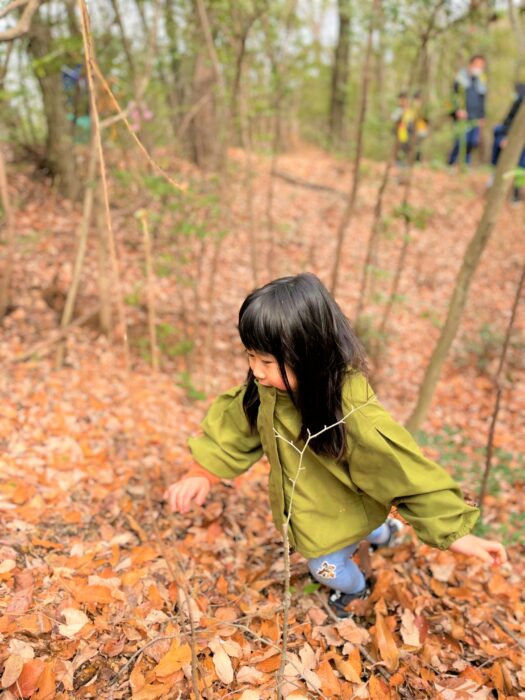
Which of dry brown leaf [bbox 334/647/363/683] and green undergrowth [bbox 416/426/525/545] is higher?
dry brown leaf [bbox 334/647/363/683]

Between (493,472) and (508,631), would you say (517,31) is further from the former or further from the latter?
(508,631)

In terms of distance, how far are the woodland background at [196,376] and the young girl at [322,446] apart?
319 millimetres

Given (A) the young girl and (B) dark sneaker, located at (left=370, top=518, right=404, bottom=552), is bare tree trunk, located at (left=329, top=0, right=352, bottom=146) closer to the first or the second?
(B) dark sneaker, located at (left=370, top=518, right=404, bottom=552)

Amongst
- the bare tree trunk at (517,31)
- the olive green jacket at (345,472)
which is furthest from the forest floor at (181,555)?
the bare tree trunk at (517,31)

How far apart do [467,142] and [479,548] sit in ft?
30.8

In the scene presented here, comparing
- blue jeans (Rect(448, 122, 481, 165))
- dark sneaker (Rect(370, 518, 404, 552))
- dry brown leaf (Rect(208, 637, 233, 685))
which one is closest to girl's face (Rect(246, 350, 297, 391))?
dry brown leaf (Rect(208, 637, 233, 685))

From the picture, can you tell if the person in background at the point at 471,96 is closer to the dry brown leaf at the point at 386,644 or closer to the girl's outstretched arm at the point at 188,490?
the girl's outstretched arm at the point at 188,490

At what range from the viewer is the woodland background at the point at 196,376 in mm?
1740

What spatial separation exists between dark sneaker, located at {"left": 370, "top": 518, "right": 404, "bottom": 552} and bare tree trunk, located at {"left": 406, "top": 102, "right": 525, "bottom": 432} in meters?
1.02

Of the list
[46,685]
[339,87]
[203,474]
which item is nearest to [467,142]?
[339,87]

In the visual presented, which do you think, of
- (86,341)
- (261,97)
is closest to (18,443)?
(86,341)

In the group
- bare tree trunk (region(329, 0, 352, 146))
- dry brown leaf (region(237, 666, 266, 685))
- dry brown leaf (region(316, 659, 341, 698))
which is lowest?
dry brown leaf (region(316, 659, 341, 698))

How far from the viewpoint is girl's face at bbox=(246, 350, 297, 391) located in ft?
4.96

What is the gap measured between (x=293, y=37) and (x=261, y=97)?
59 cm
